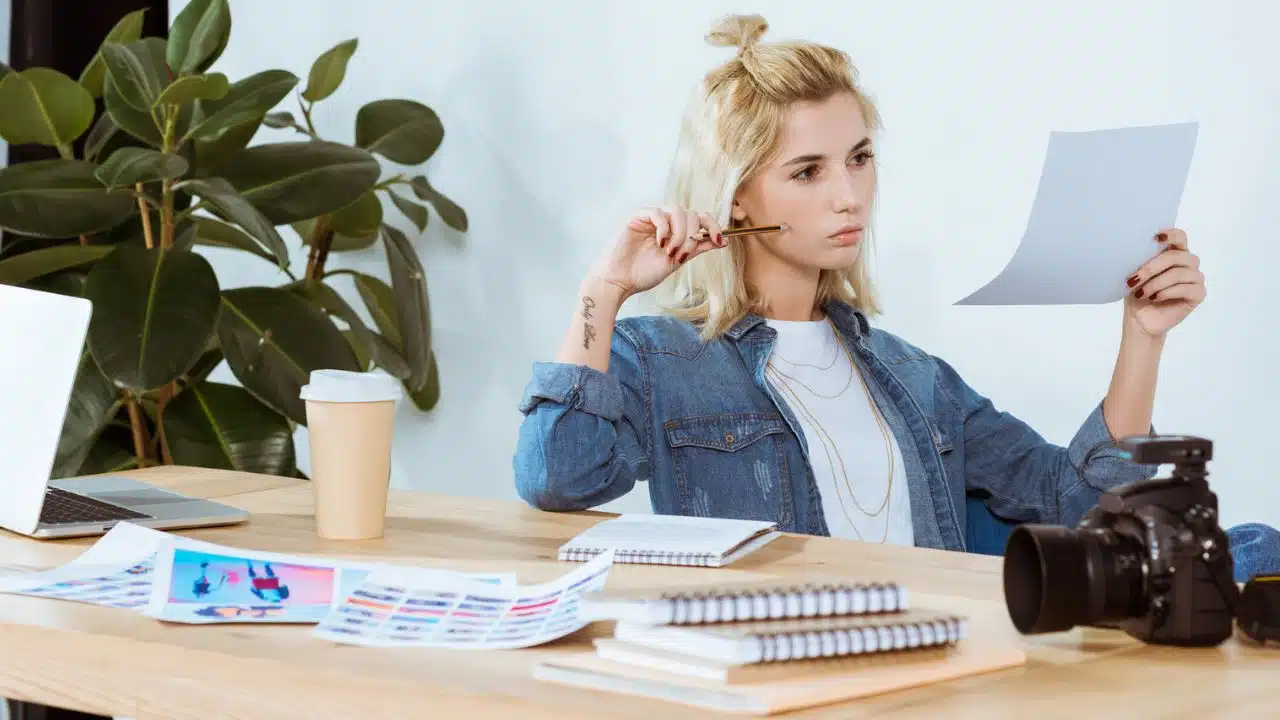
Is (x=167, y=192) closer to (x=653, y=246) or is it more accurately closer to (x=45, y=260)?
(x=45, y=260)

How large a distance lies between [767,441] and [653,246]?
301 mm

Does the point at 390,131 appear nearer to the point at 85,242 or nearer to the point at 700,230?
the point at 85,242

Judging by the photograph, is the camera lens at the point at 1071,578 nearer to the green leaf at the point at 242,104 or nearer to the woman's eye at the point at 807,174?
the woman's eye at the point at 807,174

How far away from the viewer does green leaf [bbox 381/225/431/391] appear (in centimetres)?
291

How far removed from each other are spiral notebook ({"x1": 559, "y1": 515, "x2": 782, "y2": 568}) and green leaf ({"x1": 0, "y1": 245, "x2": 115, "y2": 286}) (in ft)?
5.33

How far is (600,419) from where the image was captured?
64.7 inches

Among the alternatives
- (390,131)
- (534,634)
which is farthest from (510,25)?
(534,634)

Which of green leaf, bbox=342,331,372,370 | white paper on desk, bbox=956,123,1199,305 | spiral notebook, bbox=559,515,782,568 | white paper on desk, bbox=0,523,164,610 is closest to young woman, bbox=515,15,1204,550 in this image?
white paper on desk, bbox=956,123,1199,305

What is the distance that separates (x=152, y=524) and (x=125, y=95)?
54.2 inches

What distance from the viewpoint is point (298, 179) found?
2629mm

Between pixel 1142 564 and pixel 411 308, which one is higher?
pixel 411 308

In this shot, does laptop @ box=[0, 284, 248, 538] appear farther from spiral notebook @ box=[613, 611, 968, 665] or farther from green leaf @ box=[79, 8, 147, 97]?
green leaf @ box=[79, 8, 147, 97]

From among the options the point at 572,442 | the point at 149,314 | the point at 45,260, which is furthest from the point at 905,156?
the point at 45,260

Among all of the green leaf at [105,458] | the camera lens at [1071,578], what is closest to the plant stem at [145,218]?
the green leaf at [105,458]
